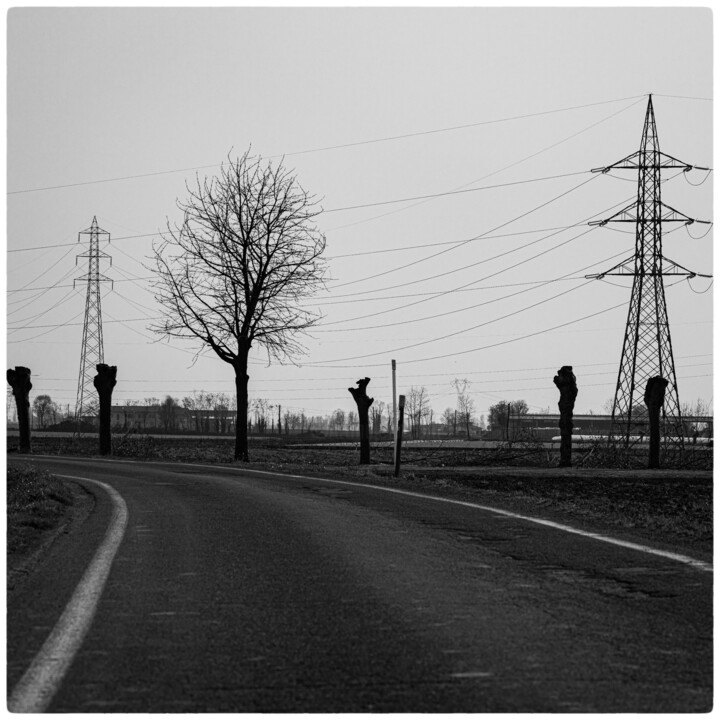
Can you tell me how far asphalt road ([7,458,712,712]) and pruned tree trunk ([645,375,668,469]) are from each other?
17.6 meters

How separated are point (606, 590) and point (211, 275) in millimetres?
29530

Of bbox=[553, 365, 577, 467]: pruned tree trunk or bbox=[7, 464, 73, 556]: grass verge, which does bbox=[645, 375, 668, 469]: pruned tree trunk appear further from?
bbox=[7, 464, 73, 556]: grass verge

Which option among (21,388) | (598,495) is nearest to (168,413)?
(21,388)

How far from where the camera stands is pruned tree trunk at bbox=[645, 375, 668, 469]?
1041 inches

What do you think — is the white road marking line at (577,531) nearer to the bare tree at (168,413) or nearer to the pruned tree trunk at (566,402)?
the pruned tree trunk at (566,402)

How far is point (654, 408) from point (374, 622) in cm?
2341

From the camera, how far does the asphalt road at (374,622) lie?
4.20 metres

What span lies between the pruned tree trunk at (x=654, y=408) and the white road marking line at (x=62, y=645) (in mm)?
20899

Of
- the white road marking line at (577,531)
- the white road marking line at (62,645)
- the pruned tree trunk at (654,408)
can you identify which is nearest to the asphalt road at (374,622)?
the white road marking line at (62,645)

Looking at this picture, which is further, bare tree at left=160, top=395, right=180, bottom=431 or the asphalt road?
bare tree at left=160, top=395, right=180, bottom=431

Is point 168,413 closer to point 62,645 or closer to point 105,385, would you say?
point 105,385

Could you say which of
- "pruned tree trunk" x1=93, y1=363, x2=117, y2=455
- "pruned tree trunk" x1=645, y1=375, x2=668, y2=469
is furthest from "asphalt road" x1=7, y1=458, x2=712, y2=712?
"pruned tree trunk" x1=93, y1=363, x2=117, y2=455

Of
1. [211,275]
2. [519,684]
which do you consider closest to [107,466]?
[211,275]

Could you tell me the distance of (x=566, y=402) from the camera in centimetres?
2961
